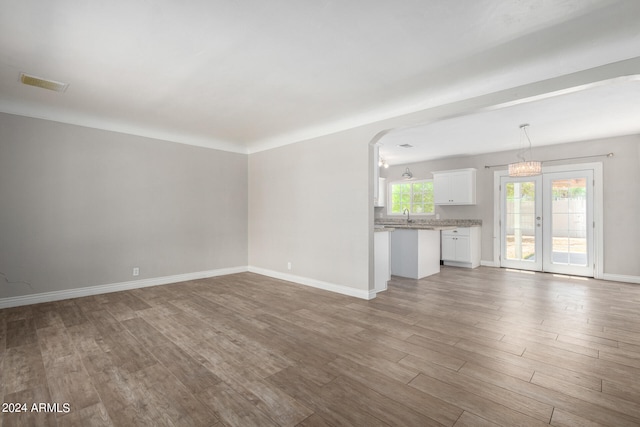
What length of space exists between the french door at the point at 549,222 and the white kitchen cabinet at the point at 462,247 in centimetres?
58

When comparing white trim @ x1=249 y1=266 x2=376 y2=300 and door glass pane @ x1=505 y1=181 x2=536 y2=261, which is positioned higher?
door glass pane @ x1=505 y1=181 x2=536 y2=261

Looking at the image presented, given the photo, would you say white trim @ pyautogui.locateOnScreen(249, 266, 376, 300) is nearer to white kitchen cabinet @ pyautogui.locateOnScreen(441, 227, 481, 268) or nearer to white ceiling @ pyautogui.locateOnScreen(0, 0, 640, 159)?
white ceiling @ pyautogui.locateOnScreen(0, 0, 640, 159)

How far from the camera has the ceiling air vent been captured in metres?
3.17

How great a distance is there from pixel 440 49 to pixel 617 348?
3181mm

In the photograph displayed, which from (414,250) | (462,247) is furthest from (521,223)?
(414,250)

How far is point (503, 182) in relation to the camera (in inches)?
268

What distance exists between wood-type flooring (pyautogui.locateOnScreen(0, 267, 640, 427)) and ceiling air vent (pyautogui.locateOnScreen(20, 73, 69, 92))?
106 inches

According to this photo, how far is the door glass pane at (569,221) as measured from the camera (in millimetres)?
5844

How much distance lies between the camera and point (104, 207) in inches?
181

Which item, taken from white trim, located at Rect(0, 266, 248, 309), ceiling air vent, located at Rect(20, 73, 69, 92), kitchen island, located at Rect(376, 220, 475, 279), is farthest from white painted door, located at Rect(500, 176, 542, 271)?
ceiling air vent, located at Rect(20, 73, 69, 92)

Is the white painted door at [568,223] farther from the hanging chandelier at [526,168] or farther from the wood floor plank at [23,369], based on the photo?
the wood floor plank at [23,369]

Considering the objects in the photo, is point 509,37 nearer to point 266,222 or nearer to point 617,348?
point 617,348

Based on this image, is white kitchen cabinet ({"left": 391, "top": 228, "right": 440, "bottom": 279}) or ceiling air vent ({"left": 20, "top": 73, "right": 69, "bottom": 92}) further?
white kitchen cabinet ({"left": 391, "top": 228, "right": 440, "bottom": 279})

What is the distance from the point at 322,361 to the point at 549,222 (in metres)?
6.22
